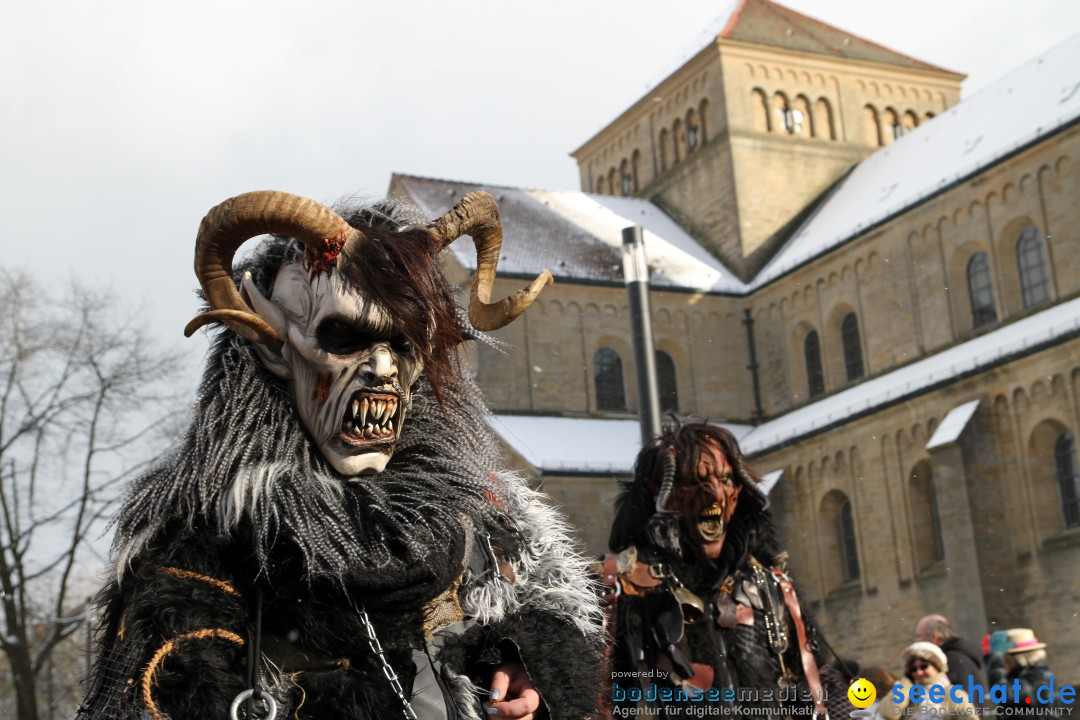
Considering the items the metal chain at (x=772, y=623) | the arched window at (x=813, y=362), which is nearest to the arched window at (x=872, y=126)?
the arched window at (x=813, y=362)

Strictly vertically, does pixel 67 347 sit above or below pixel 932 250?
below

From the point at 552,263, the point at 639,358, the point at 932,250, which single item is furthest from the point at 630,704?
the point at 552,263

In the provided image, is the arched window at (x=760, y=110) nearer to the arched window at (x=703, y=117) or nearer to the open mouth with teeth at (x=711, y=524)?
the arched window at (x=703, y=117)

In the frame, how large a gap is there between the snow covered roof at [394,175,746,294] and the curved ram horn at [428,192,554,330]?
31.0 meters

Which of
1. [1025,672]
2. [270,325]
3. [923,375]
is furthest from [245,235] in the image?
[923,375]

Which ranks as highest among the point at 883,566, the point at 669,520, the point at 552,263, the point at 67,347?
the point at 552,263

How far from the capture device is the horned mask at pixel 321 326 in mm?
2863

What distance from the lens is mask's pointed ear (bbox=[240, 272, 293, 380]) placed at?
9.75ft

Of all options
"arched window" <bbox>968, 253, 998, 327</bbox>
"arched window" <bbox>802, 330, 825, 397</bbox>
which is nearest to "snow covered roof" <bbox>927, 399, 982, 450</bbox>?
"arched window" <bbox>968, 253, 998, 327</bbox>

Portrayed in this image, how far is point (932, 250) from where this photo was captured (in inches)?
1270

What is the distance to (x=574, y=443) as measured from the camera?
32.8 metres

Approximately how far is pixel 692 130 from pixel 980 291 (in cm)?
1278

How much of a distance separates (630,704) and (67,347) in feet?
51.5

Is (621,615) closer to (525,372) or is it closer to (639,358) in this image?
(639,358)
